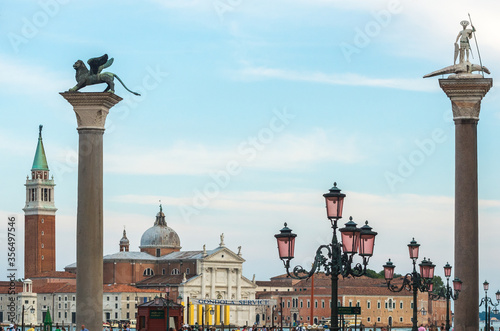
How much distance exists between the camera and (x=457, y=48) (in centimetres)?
2402

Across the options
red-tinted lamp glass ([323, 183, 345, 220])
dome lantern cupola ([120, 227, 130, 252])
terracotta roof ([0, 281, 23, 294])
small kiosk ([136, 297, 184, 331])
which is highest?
red-tinted lamp glass ([323, 183, 345, 220])

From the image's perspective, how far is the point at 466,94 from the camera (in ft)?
76.0

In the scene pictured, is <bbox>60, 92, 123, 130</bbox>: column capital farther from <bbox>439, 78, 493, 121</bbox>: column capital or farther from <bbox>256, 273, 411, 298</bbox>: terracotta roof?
<bbox>256, 273, 411, 298</bbox>: terracotta roof

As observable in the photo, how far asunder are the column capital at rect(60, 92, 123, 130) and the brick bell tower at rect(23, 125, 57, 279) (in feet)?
348

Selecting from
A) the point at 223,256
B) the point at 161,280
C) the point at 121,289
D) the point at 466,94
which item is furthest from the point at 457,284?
the point at 161,280

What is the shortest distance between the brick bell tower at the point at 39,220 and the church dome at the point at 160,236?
→ 41.5ft

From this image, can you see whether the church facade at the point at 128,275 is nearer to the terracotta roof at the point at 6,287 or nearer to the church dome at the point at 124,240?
the terracotta roof at the point at 6,287

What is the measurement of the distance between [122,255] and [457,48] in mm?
117558

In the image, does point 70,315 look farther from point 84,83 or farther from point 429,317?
point 84,83

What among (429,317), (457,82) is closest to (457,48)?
(457,82)

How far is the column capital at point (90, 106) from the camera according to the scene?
24.0m

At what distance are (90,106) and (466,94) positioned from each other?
7764mm

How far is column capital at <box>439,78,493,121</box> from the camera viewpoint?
23.0 metres

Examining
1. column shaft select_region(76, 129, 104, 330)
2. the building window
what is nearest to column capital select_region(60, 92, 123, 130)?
column shaft select_region(76, 129, 104, 330)
